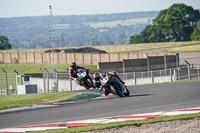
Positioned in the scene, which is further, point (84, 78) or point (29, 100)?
point (84, 78)

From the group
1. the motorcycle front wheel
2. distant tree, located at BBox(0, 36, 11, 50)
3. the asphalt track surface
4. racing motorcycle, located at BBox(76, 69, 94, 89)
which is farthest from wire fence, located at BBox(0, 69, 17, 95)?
distant tree, located at BBox(0, 36, 11, 50)

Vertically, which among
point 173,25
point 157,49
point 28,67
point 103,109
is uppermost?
point 173,25

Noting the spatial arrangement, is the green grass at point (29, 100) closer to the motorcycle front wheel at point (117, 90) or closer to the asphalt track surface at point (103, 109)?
the asphalt track surface at point (103, 109)

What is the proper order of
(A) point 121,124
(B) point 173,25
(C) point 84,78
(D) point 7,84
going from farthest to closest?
(B) point 173,25 < (D) point 7,84 < (C) point 84,78 < (A) point 121,124

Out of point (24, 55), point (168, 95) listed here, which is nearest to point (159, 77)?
point (168, 95)

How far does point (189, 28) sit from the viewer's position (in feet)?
460

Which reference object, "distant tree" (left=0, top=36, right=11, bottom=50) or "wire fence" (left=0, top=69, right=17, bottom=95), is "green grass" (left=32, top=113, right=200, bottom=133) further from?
"distant tree" (left=0, top=36, right=11, bottom=50)

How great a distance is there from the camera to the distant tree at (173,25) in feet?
443

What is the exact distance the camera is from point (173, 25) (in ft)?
453

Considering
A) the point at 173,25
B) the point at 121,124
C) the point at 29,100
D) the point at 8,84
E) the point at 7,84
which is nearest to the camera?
the point at 121,124

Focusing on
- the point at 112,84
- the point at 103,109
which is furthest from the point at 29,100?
the point at 103,109

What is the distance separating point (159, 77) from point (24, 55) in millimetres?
36441

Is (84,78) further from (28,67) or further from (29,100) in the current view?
(28,67)

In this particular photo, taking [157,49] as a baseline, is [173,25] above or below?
above
